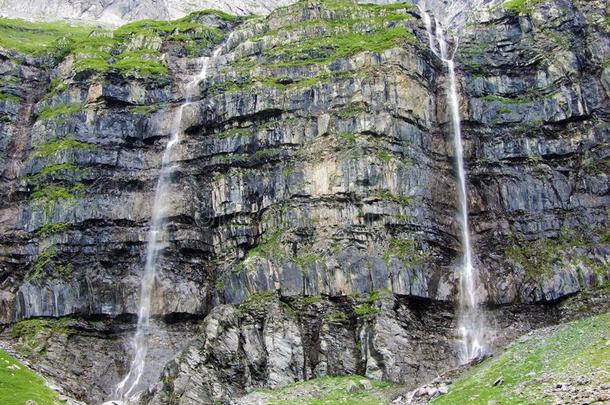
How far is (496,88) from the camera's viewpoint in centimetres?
7638

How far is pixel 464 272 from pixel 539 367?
86.7ft

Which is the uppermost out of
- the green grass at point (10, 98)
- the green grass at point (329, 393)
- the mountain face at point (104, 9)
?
the mountain face at point (104, 9)

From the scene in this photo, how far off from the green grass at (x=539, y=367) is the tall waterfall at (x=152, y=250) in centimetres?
3203

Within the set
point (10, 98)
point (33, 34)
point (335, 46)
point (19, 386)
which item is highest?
point (33, 34)

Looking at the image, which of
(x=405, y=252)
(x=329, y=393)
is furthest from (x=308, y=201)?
(x=329, y=393)

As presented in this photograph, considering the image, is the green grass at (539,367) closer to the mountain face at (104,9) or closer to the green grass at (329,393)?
the green grass at (329,393)

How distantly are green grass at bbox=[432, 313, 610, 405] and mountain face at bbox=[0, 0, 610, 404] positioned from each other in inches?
455

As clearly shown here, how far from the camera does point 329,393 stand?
4712cm

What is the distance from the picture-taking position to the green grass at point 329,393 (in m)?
44.7

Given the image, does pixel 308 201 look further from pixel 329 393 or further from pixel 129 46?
pixel 129 46

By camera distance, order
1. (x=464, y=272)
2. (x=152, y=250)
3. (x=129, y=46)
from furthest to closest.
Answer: (x=129, y=46), (x=152, y=250), (x=464, y=272)

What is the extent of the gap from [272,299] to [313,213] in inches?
432

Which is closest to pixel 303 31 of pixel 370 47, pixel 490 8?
pixel 370 47

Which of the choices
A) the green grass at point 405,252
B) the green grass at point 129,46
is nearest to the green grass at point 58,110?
the green grass at point 129,46
